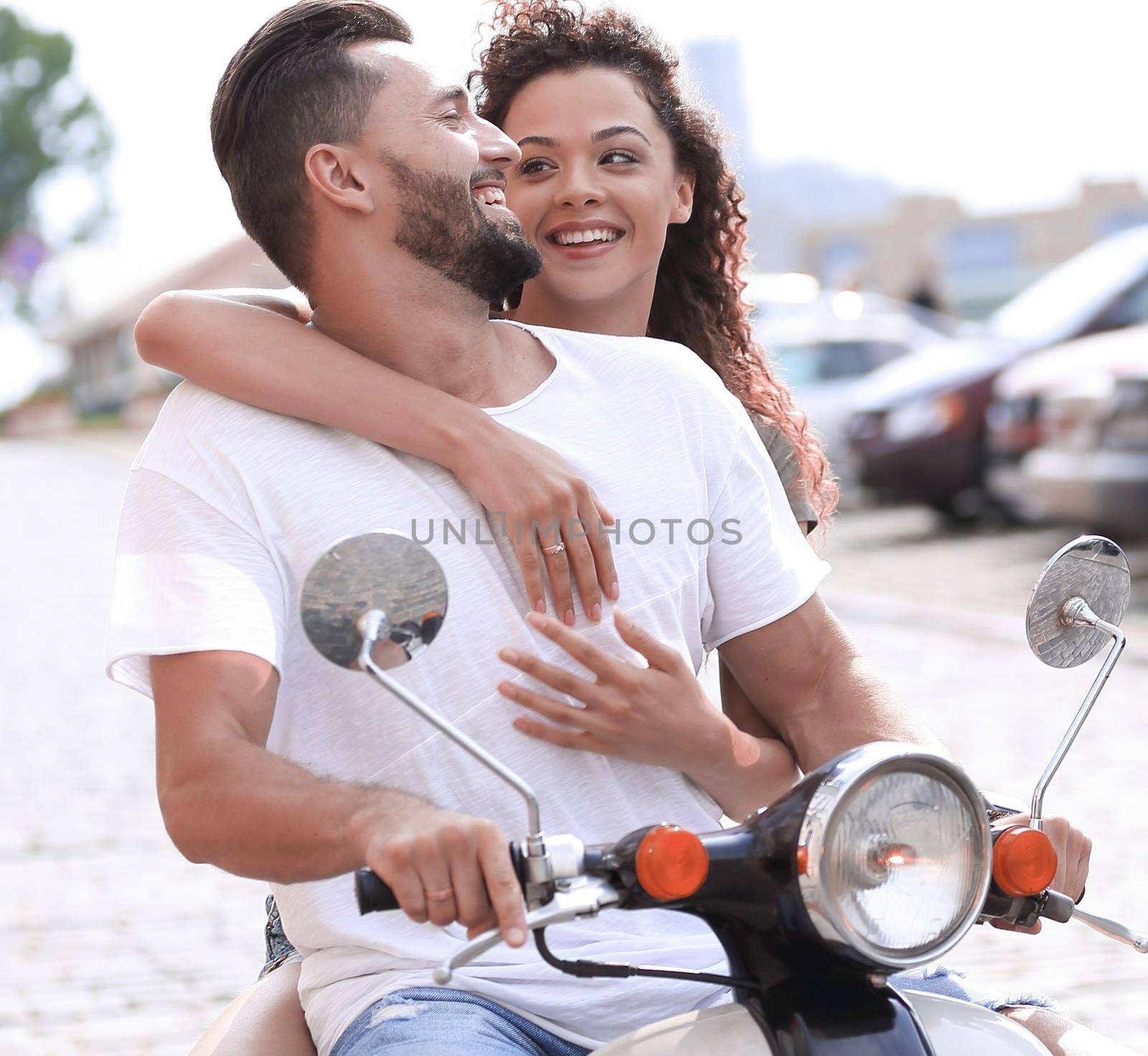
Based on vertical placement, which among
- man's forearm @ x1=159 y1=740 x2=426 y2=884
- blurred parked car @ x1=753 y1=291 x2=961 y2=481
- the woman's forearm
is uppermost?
the woman's forearm

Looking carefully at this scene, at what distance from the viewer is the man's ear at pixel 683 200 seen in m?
3.41

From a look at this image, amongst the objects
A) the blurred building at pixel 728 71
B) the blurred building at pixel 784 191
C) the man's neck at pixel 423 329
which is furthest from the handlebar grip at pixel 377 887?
the blurred building at pixel 728 71

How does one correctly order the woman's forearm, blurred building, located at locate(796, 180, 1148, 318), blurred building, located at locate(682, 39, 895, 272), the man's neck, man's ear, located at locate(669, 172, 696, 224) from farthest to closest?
blurred building, located at locate(682, 39, 895, 272) < blurred building, located at locate(796, 180, 1148, 318) < man's ear, located at locate(669, 172, 696, 224) < the man's neck < the woman's forearm

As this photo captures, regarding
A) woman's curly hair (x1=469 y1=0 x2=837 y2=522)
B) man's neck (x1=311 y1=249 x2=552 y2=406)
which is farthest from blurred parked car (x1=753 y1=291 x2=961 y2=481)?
man's neck (x1=311 y1=249 x2=552 y2=406)

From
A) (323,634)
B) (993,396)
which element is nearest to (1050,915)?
(323,634)

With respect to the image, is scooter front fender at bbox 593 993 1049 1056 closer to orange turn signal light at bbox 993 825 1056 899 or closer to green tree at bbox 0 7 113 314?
orange turn signal light at bbox 993 825 1056 899

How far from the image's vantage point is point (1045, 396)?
9898 millimetres

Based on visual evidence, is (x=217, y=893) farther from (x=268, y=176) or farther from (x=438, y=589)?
(x=438, y=589)

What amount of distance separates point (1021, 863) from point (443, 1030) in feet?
2.22

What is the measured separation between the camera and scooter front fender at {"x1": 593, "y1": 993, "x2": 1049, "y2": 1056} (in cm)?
170

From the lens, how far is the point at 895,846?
1607 millimetres

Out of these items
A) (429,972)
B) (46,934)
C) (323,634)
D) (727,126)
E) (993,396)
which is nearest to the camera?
(323,634)

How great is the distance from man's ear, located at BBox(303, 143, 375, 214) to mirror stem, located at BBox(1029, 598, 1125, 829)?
1119mm

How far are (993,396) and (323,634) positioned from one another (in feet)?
35.7
